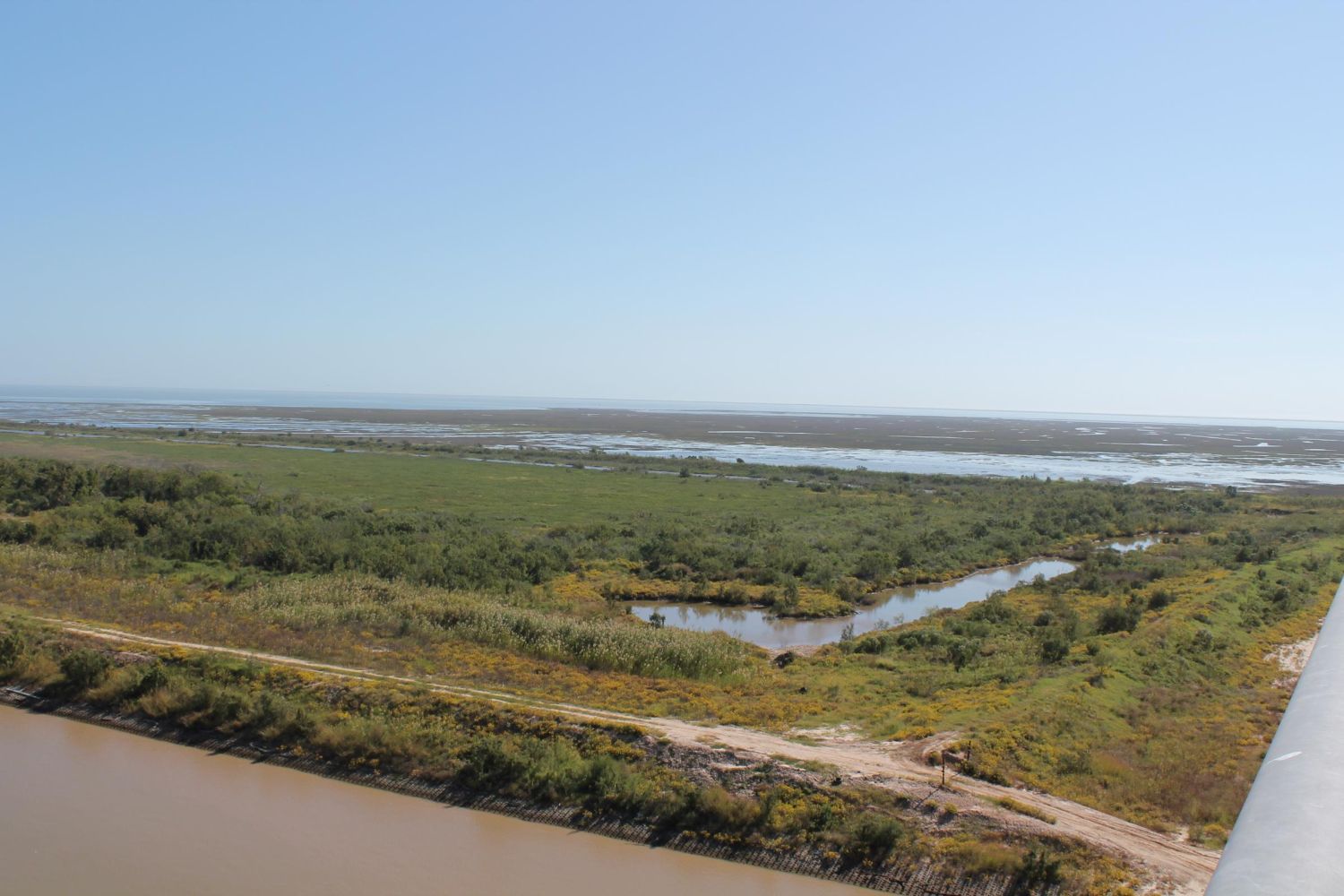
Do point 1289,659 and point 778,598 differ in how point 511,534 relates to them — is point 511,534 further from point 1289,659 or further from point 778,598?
point 1289,659

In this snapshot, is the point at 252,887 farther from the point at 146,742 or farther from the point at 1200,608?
the point at 1200,608

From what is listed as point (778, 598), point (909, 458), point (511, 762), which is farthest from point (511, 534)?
point (909, 458)

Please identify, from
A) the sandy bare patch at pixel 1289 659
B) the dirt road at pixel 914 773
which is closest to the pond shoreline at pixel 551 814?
the dirt road at pixel 914 773

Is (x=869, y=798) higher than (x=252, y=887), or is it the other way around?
(x=869, y=798)

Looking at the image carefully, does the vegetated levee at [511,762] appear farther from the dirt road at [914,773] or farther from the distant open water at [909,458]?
the distant open water at [909,458]

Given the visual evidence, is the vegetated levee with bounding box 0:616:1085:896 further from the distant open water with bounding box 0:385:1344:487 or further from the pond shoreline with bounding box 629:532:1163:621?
the distant open water with bounding box 0:385:1344:487

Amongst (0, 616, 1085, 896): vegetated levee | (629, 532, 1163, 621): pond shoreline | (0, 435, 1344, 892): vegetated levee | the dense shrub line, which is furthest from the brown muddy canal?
(629, 532, 1163, 621): pond shoreline

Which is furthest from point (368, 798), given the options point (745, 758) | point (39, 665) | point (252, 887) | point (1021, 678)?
point (1021, 678)
